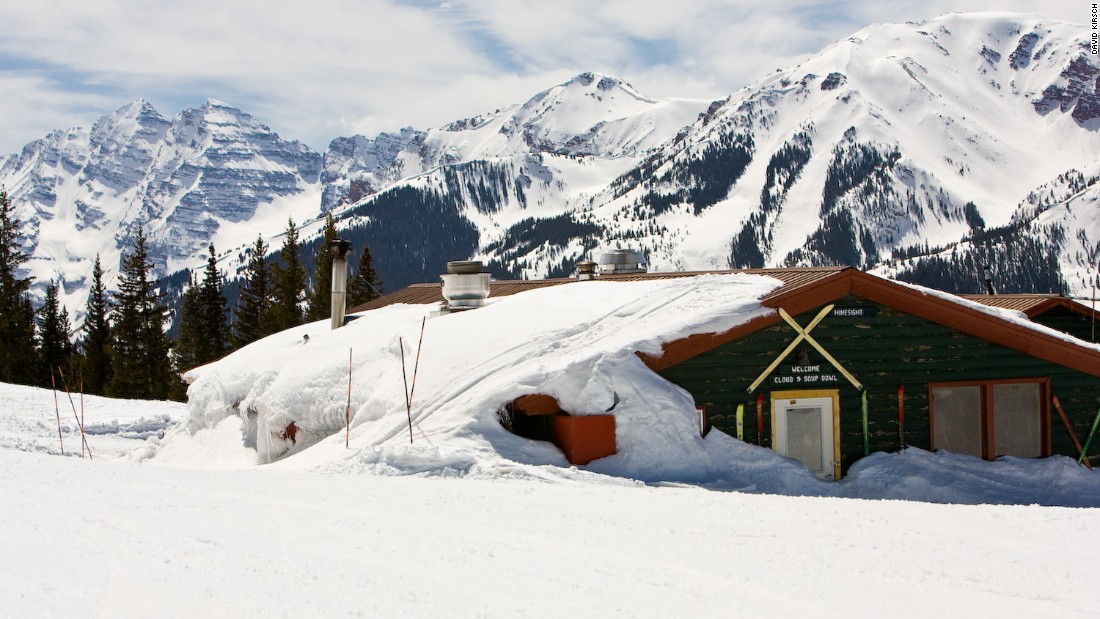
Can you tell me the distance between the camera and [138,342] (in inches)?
2203

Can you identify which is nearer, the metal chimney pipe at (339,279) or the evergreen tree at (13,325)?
the metal chimney pipe at (339,279)

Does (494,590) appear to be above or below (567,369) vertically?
below

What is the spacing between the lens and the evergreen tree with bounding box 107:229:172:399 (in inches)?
2156

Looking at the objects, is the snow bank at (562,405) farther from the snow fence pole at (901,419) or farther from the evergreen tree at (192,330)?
the evergreen tree at (192,330)

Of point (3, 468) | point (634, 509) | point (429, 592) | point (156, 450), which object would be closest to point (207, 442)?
point (156, 450)

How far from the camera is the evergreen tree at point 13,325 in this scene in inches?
2007

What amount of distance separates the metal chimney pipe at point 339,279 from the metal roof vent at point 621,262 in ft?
31.1

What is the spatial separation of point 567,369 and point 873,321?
5259mm

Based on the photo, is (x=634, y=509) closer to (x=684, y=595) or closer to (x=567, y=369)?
(x=684, y=595)

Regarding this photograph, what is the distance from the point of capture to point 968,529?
873 centimetres

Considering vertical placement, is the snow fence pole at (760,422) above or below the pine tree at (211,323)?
below

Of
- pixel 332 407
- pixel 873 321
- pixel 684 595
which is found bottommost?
pixel 684 595

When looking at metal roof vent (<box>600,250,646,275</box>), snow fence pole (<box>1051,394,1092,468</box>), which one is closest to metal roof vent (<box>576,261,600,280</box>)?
metal roof vent (<box>600,250,646,275</box>)

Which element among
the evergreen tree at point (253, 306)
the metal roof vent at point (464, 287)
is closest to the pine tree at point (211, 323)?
the evergreen tree at point (253, 306)
